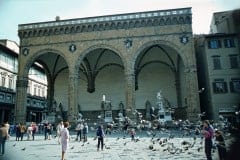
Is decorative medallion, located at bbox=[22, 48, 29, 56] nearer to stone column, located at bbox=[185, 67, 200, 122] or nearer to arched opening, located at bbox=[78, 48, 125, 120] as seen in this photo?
arched opening, located at bbox=[78, 48, 125, 120]

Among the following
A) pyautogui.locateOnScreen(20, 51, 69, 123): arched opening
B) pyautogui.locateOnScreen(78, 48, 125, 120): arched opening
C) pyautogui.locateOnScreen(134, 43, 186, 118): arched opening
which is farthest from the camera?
pyautogui.locateOnScreen(78, 48, 125, 120): arched opening

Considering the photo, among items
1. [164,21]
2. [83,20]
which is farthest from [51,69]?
[164,21]

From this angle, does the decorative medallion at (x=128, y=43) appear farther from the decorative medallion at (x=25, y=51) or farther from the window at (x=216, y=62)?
the decorative medallion at (x=25, y=51)

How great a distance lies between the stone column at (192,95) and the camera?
778 inches

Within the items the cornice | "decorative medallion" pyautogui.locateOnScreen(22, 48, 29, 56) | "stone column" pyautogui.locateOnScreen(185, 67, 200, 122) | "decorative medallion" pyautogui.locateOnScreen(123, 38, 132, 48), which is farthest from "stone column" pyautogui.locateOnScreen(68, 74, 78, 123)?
"stone column" pyautogui.locateOnScreen(185, 67, 200, 122)

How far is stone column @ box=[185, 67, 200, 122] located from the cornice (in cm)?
466

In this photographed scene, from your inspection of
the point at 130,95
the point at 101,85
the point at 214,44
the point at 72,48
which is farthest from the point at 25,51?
the point at 214,44

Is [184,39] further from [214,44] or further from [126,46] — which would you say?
[126,46]

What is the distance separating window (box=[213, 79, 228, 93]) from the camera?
20208 millimetres

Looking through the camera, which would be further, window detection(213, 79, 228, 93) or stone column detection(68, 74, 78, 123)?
stone column detection(68, 74, 78, 123)

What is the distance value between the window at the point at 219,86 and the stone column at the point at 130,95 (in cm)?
701

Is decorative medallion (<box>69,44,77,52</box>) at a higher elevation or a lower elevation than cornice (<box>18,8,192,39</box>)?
lower

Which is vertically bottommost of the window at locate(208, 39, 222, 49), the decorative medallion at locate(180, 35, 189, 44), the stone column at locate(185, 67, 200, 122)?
the stone column at locate(185, 67, 200, 122)

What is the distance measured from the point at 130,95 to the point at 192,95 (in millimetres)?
5287
